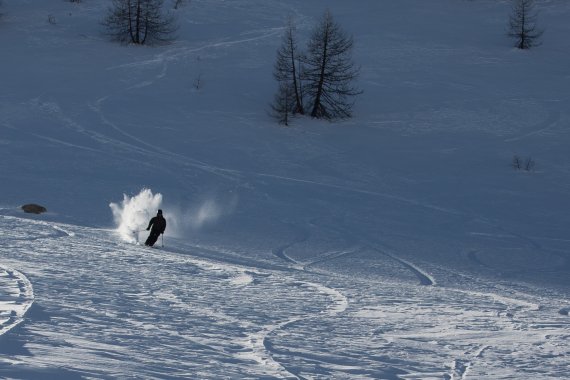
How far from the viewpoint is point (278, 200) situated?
29.3 m

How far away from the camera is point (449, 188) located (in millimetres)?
32625

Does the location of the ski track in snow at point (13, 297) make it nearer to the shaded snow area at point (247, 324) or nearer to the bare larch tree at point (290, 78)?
the shaded snow area at point (247, 324)

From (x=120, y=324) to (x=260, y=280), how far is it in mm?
5959

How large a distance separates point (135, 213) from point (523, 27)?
36821 mm

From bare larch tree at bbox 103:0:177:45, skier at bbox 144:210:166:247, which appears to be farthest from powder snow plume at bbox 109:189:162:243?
bare larch tree at bbox 103:0:177:45

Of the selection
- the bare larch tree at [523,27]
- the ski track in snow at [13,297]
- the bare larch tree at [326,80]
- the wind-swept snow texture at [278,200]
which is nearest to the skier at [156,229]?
the wind-swept snow texture at [278,200]

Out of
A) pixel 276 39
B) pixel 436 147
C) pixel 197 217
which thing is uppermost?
pixel 276 39

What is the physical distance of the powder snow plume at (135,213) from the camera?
22155 millimetres

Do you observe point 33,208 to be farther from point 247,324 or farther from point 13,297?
point 247,324

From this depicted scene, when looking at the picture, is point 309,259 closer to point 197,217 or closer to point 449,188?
point 197,217

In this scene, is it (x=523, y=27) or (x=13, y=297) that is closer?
(x=13, y=297)

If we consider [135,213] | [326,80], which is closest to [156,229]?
[135,213]

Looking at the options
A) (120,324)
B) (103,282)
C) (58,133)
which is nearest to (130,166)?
(58,133)

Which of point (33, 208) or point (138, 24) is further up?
point (138, 24)
